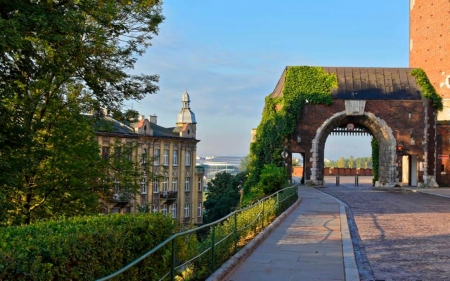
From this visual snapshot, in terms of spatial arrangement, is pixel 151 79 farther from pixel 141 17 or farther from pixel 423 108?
pixel 423 108

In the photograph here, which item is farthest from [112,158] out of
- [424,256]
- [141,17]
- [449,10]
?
[449,10]

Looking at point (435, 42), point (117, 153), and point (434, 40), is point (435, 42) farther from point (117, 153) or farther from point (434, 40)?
point (117, 153)

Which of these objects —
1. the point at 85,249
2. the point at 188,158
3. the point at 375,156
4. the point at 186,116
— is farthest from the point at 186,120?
the point at 85,249

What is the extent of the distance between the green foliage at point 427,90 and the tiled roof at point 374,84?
32 cm

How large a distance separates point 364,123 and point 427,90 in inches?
201

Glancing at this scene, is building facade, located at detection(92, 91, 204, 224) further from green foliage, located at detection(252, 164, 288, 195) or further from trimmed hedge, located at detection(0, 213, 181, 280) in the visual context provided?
trimmed hedge, located at detection(0, 213, 181, 280)

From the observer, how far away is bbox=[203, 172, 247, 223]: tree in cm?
5858

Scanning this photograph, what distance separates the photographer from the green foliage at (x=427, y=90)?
127 ft

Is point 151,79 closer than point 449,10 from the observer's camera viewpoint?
Yes

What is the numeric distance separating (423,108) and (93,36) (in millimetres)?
30109

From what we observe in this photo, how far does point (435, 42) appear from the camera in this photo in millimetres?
46156

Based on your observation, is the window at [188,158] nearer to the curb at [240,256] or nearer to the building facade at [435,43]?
the building facade at [435,43]

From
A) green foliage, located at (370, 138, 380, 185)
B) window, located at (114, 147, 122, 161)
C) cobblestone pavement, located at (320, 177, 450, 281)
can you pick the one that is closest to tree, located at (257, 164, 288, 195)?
cobblestone pavement, located at (320, 177, 450, 281)

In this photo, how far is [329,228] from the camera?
46.8 ft
